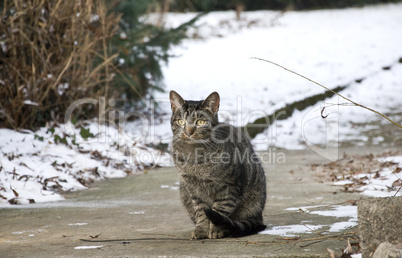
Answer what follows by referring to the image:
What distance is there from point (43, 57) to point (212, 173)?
4.29m

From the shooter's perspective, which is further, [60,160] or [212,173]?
[60,160]

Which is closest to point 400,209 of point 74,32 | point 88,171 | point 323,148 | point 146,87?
point 88,171

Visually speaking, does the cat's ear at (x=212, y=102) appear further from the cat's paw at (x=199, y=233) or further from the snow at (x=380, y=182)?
the snow at (x=380, y=182)

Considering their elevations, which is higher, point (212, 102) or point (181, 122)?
point (212, 102)

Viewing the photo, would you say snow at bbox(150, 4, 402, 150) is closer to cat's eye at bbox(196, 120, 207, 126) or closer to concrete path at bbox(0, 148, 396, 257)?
concrete path at bbox(0, 148, 396, 257)

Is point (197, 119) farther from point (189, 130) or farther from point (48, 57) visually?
point (48, 57)

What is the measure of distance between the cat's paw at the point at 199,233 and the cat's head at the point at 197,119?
0.71 meters

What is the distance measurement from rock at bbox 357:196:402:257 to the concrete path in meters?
0.36

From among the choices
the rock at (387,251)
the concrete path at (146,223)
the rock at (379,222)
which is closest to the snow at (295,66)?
the concrete path at (146,223)

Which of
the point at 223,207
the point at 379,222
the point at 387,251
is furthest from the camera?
the point at 223,207

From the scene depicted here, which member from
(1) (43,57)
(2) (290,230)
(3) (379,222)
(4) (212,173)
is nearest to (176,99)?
(4) (212,173)

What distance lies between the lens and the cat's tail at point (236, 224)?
3.55 metres

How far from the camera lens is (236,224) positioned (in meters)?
→ 3.74

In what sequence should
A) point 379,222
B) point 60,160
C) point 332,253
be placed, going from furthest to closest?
point 60,160 < point 332,253 < point 379,222
